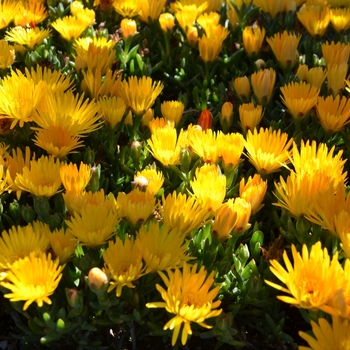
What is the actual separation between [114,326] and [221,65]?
1.04 metres

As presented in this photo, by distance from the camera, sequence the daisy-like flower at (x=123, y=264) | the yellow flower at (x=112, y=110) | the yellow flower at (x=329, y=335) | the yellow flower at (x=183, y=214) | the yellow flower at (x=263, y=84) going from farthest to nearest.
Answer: the yellow flower at (x=263, y=84)
the yellow flower at (x=112, y=110)
the yellow flower at (x=183, y=214)
the daisy-like flower at (x=123, y=264)
the yellow flower at (x=329, y=335)

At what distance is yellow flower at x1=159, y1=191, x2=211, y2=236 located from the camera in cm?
117

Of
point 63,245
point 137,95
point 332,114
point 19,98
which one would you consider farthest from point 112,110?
point 332,114

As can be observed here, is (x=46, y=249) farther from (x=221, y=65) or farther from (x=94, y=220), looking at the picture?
(x=221, y=65)

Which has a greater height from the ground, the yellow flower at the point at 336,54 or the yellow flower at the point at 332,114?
the yellow flower at the point at 336,54

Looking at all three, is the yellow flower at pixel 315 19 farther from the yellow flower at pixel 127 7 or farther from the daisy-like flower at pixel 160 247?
the daisy-like flower at pixel 160 247

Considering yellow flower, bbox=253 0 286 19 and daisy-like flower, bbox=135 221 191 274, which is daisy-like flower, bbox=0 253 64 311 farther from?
yellow flower, bbox=253 0 286 19

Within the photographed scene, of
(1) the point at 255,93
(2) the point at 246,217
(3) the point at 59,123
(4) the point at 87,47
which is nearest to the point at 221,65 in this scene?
(1) the point at 255,93

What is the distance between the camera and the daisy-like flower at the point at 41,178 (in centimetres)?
127

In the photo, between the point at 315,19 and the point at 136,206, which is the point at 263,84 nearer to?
the point at 315,19

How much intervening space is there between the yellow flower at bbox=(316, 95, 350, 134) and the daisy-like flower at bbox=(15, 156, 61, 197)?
688mm

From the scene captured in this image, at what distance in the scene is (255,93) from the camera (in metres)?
1.70

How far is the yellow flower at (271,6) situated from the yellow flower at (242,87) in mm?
539

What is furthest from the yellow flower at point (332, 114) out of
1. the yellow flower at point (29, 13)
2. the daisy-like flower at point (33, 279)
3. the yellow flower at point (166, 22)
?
the yellow flower at point (29, 13)
